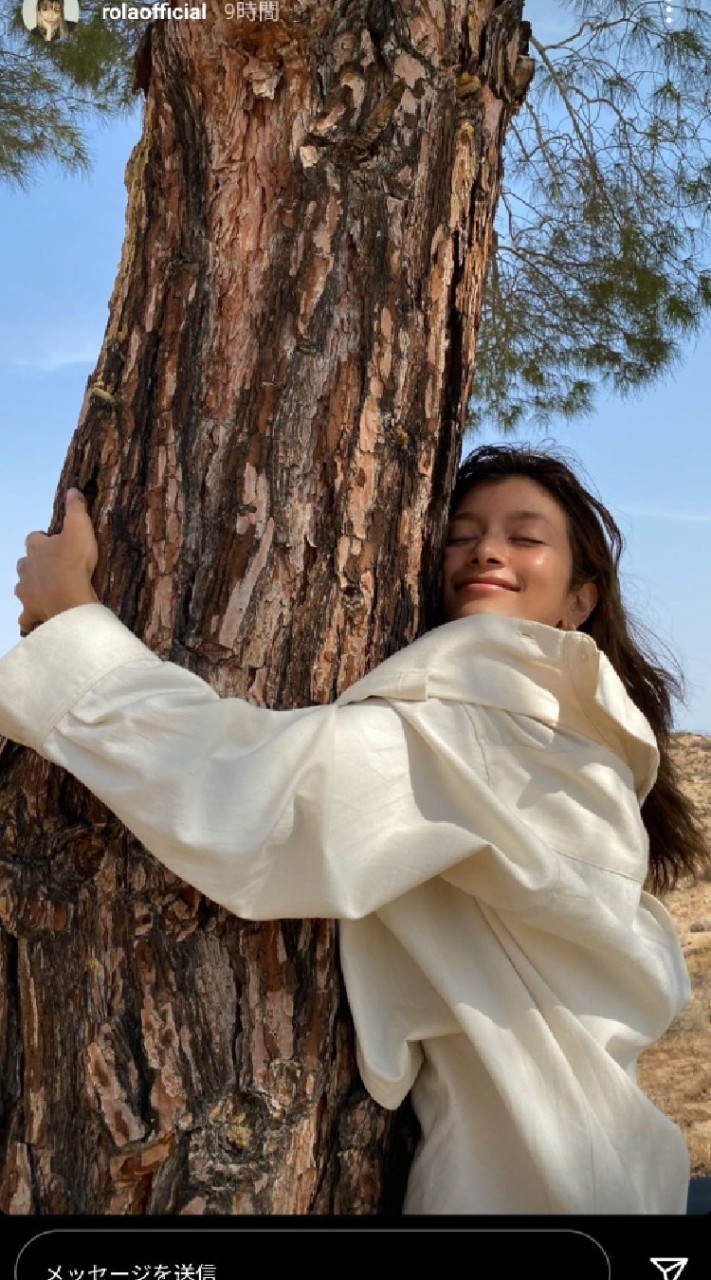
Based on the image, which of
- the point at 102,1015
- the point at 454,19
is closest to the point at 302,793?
the point at 102,1015

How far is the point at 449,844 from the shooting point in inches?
57.6

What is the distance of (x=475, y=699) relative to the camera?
158 cm

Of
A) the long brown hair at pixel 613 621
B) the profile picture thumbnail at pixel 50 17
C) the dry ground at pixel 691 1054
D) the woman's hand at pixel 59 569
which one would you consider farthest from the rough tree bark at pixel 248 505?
the dry ground at pixel 691 1054

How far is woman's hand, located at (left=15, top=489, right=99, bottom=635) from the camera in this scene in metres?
1.58

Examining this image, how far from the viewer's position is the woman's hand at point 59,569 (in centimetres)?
158

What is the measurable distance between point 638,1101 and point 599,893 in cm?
27

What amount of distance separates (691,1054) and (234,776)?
3371mm

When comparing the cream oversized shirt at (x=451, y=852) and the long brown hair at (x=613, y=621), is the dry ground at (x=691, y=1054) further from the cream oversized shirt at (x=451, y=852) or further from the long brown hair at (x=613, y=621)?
the cream oversized shirt at (x=451, y=852)

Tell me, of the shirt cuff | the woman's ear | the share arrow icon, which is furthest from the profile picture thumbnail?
the share arrow icon

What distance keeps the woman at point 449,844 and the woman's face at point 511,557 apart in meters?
0.17

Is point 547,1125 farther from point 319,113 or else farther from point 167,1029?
point 319,113

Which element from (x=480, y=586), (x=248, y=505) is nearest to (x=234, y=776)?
(x=248, y=505)

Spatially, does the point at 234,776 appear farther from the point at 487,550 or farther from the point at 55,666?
the point at 487,550

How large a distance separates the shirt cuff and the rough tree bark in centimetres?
11
